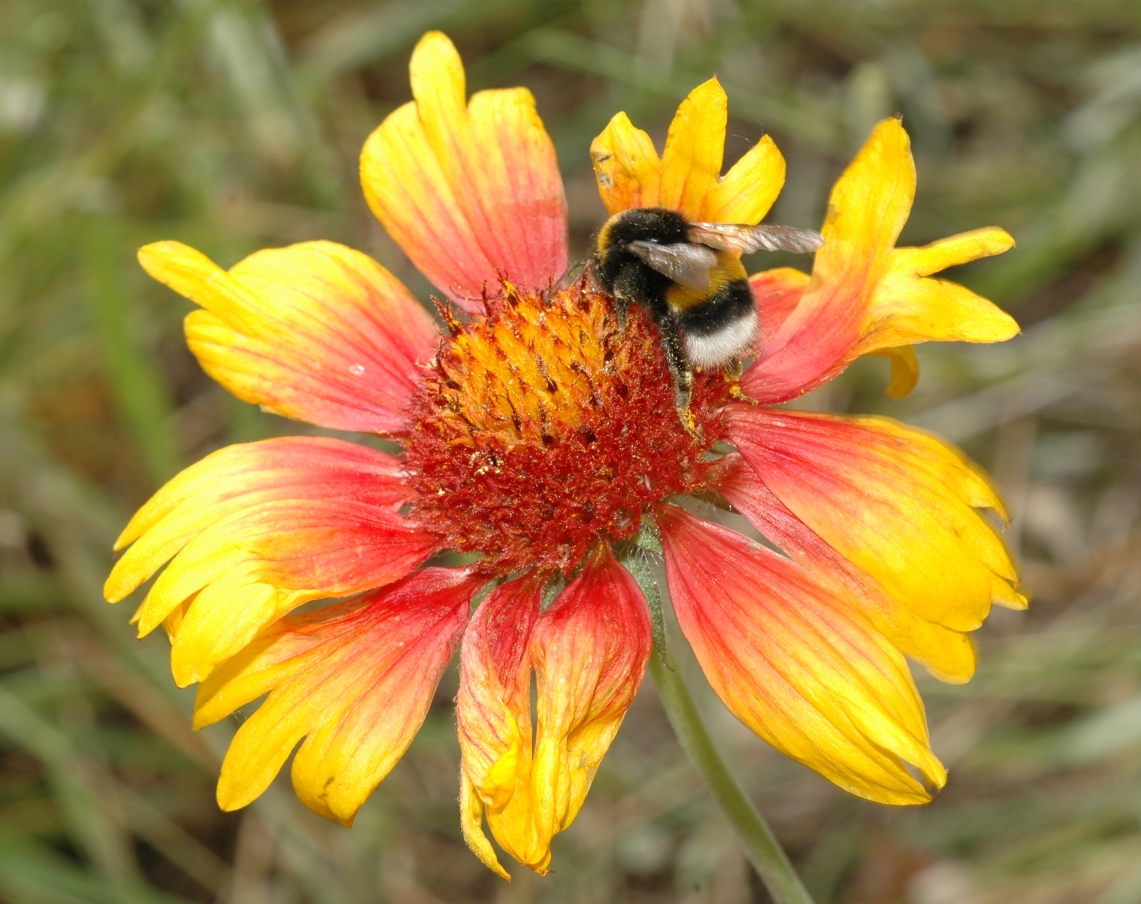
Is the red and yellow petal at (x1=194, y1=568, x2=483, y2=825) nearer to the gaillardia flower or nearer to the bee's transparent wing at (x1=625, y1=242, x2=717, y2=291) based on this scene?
the gaillardia flower

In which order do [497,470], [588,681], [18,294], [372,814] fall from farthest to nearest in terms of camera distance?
1. [18,294]
2. [372,814]
3. [497,470]
4. [588,681]

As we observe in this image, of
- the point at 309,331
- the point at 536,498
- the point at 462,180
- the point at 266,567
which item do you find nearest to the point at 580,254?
the point at 462,180

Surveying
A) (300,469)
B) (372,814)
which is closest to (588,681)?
(300,469)

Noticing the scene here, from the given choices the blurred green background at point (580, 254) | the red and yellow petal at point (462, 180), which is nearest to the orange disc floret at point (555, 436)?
the red and yellow petal at point (462, 180)

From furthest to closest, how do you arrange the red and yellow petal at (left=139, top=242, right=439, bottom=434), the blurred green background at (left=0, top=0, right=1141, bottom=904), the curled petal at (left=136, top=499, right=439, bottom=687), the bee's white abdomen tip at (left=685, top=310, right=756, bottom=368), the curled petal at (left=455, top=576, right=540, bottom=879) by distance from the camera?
1. the blurred green background at (left=0, top=0, right=1141, bottom=904)
2. the red and yellow petal at (left=139, top=242, right=439, bottom=434)
3. the bee's white abdomen tip at (left=685, top=310, right=756, bottom=368)
4. the curled petal at (left=136, top=499, right=439, bottom=687)
5. the curled petal at (left=455, top=576, right=540, bottom=879)

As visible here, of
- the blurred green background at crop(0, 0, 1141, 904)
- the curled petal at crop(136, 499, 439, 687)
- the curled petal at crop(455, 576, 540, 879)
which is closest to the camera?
the curled petal at crop(455, 576, 540, 879)

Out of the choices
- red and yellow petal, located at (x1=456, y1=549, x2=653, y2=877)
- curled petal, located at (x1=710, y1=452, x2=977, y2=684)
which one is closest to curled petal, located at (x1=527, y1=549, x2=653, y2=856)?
red and yellow petal, located at (x1=456, y1=549, x2=653, y2=877)

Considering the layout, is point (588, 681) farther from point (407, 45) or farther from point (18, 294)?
point (407, 45)
